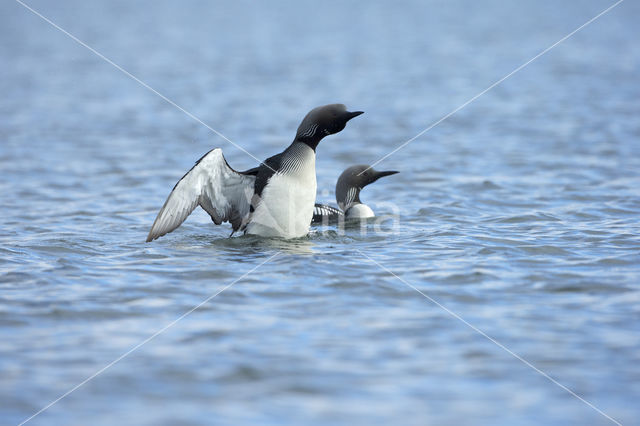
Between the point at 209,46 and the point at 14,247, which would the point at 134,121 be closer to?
the point at 14,247

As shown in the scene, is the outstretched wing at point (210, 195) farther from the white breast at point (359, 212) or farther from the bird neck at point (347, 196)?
the bird neck at point (347, 196)

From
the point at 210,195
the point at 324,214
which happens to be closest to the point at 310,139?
the point at 210,195

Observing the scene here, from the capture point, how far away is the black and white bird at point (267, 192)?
22.2 ft

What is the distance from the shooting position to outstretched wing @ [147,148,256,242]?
260 inches

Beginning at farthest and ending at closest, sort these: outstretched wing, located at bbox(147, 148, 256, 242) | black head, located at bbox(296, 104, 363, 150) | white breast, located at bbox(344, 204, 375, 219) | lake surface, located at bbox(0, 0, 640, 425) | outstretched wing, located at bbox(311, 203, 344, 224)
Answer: white breast, located at bbox(344, 204, 375, 219) < outstretched wing, located at bbox(311, 203, 344, 224) < black head, located at bbox(296, 104, 363, 150) < outstretched wing, located at bbox(147, 148, 256, 242) < lake surface, located at bbox(0, 0, 640, 425)

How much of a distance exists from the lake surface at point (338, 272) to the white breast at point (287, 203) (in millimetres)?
152

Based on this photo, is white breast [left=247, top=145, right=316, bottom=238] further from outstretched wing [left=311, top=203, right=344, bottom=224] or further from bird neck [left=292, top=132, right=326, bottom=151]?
outstretched wing [left=311, top=203, right=344, bottom=224]

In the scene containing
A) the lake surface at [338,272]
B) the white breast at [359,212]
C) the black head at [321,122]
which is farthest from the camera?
the white breast at [359,212]

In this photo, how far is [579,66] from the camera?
22938mm

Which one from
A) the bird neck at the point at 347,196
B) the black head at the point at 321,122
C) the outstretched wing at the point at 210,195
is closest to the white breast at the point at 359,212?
the bird neck at the point at 347,196

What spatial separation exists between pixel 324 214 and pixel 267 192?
1309mm

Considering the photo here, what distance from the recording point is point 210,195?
22.8 ft

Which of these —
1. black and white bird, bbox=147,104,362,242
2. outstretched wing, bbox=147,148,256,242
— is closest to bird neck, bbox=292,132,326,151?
black and white bird, bbox=147,104,362,242

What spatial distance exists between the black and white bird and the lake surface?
171 mm
